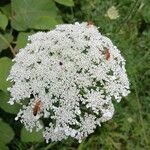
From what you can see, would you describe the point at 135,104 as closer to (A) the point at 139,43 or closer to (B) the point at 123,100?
(B) the point at 123,100

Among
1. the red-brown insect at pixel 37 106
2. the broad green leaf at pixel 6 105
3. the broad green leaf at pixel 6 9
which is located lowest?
the broad green leaf at pixel 6 105

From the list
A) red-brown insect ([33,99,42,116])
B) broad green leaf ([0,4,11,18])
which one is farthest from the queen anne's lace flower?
broad green leaf ([0,4,11,18])

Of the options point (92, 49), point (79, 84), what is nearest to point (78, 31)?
point (92, 49)

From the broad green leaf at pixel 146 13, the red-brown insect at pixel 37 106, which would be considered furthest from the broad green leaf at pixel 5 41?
the broad green leaf at pixel 146 13

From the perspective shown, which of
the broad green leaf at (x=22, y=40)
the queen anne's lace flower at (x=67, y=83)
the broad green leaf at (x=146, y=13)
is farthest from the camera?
the broad green leaf at (x=146, y=13)

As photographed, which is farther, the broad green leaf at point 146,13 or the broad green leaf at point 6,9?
the broad green leaf at point 146,13

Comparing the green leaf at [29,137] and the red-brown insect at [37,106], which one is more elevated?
the red-brown insect at [37,106]

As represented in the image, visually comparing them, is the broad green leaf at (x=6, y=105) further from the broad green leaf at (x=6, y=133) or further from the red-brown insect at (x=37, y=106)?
the red-brown insect at (x=37, y=106)

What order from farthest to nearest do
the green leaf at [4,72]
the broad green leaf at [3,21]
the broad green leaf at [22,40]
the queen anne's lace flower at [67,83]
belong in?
the broad green leaf at [3,21]
the broad green leaf at [22,40]
the green leaf at [4,72]
the queen anne's lace flower at [67,83]
